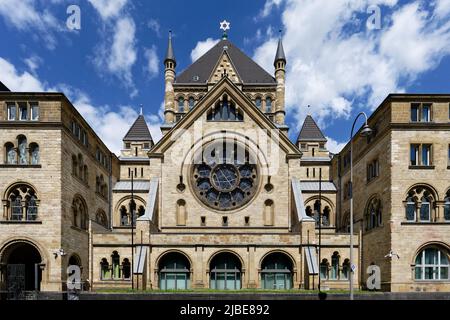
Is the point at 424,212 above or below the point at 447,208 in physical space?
below

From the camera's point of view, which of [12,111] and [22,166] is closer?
[22,166]

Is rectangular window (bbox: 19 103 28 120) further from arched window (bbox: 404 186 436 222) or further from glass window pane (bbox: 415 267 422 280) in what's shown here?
glass window pane (bbox: 415 267 422 280)

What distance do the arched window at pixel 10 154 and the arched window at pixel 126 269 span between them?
12250 millimetres

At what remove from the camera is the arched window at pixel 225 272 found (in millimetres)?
32031

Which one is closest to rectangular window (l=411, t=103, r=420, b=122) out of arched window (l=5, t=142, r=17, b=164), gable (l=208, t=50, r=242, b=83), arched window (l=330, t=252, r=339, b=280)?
arched window (l=330, t=252, r=339, b=280)

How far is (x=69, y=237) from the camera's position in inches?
1090

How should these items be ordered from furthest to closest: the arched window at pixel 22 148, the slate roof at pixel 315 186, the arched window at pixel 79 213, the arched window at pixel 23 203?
the slate roof at pixel 315 186 → the arched window at pixel 79 213 → the arched window at pixel 22 148 → the arched window at pixel 23 203

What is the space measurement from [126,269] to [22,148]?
13414 millimetres

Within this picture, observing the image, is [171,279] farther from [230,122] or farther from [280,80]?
[280,80]

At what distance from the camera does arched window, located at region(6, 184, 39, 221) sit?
26.1 m

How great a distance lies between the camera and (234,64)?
183 ft

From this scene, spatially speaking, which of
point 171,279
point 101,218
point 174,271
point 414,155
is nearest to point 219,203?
point 174,271

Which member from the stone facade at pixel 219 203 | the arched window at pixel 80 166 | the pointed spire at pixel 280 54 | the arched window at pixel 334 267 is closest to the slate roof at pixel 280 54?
the pointed spire at pixel 280 54

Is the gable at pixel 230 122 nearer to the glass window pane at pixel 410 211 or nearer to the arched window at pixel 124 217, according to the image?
the arched window at pixel 124 217
